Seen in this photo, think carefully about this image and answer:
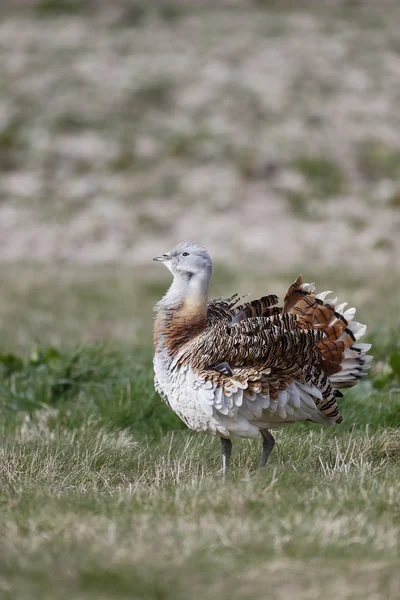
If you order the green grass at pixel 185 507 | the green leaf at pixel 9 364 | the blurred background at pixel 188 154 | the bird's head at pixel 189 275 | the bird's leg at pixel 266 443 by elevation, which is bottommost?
the green grass at pixel 185 507

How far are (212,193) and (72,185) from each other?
3.09m

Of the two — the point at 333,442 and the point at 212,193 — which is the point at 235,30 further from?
the point at 333,442

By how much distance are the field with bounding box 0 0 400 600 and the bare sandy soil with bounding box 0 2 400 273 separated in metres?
0.07

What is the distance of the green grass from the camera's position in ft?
10.3

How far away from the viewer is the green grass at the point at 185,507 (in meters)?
3.14

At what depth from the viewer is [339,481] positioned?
4.37 meters

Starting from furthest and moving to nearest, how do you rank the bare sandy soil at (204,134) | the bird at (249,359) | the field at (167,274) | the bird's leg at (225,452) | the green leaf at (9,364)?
1. the bare sandy soil at (204,134)
2. the green leaf at (9,364)
3. the bird's leg at (225,452)
4. the bird at (249,359)
5. the field at (167,274)

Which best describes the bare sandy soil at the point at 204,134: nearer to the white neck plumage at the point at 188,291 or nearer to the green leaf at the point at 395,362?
the green leaf at the point at 395,362

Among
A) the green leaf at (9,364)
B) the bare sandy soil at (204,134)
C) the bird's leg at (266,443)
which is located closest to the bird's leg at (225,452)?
the bird's leg at (266,443)

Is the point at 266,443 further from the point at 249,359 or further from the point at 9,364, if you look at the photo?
the point at 9,364

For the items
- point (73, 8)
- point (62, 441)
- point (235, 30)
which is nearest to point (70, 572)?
point (62, 441)

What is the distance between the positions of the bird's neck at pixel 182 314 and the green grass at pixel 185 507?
2.23 feet

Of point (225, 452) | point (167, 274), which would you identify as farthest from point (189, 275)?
point (167, 274)

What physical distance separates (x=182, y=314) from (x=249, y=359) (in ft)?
1.54
